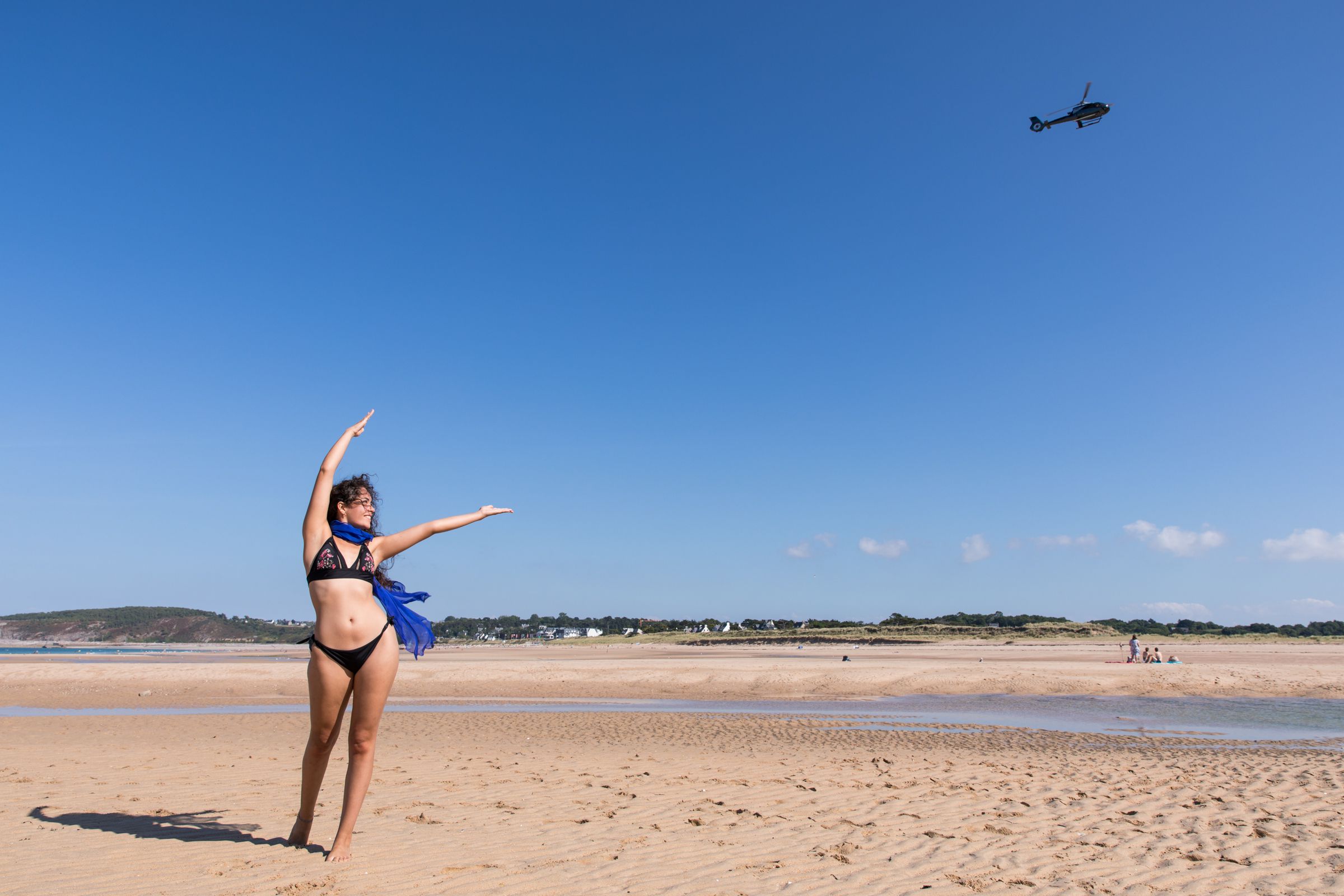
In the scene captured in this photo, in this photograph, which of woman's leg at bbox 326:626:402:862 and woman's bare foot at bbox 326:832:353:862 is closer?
woman's leg at bbox 326:626:402:862

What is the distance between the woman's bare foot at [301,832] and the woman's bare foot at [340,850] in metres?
0.43

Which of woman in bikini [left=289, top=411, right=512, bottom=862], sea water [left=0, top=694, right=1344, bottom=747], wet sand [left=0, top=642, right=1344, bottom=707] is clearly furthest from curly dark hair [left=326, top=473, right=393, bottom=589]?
wet sand [left=0, top=642, right=1344, bottom=707]

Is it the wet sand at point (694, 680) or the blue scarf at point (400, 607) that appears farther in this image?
the wet sand at point (694, 680)

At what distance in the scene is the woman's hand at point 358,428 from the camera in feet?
17.9

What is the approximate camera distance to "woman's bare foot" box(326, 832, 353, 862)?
5.16 meters

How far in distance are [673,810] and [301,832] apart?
138 inches

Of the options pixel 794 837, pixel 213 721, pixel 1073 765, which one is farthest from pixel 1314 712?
pixel 213 721

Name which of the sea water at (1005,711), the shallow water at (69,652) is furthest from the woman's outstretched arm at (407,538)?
the shallow water at (69,652)

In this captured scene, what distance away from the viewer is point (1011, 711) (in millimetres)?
20859

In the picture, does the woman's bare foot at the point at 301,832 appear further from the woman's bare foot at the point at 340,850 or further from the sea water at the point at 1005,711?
the sea water at the point at 1005,711

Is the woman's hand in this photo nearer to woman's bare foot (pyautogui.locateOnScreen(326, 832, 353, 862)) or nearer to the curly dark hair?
the curly dark hair

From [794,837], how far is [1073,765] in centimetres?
703

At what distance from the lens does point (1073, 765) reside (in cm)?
1116

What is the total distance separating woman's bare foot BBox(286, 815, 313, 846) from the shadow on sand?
0.13 ft
